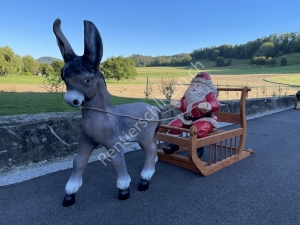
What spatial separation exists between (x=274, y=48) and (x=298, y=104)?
5434 centimetres

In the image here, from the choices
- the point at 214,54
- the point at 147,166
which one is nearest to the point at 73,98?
the point at 147,166

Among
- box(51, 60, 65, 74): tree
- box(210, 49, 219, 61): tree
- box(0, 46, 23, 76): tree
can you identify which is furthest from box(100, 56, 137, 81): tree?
box(51, 60, 65, 74): tree

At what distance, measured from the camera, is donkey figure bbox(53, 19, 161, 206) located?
1.81 metres

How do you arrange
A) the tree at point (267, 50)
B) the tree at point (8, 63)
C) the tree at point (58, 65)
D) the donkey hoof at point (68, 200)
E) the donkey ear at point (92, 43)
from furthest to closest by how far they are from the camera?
1. the tree at point (267, 50)
2. the tree at point (8, 63)
3. the tree at point (58, 65)
4. the donkey hoof at point (68, 200)
5. the donkey ear at point (92, 43)

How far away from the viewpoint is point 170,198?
2.21 metres

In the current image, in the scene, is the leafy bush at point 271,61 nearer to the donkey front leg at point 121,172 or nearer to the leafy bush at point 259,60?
the leafy bush at point 259,60

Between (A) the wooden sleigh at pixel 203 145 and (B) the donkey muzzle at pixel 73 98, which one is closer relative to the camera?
(B) the donkey muzzle at pixel 73 98

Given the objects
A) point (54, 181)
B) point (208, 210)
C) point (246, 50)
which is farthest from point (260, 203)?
point (246, 50)

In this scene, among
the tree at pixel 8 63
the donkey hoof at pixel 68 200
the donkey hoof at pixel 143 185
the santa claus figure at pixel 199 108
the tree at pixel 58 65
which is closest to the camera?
the donkey hoof at pixel 68 200

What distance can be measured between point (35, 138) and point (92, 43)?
5.31 feet

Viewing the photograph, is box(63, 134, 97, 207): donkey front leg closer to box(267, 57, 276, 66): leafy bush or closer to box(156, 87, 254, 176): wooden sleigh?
box(156, 87, 254, 176): wooden sleigh

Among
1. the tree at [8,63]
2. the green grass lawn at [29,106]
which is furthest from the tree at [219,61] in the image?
the green grass lawn at [29,106]

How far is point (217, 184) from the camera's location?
8.30 ft

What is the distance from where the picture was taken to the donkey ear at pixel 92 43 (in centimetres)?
177
